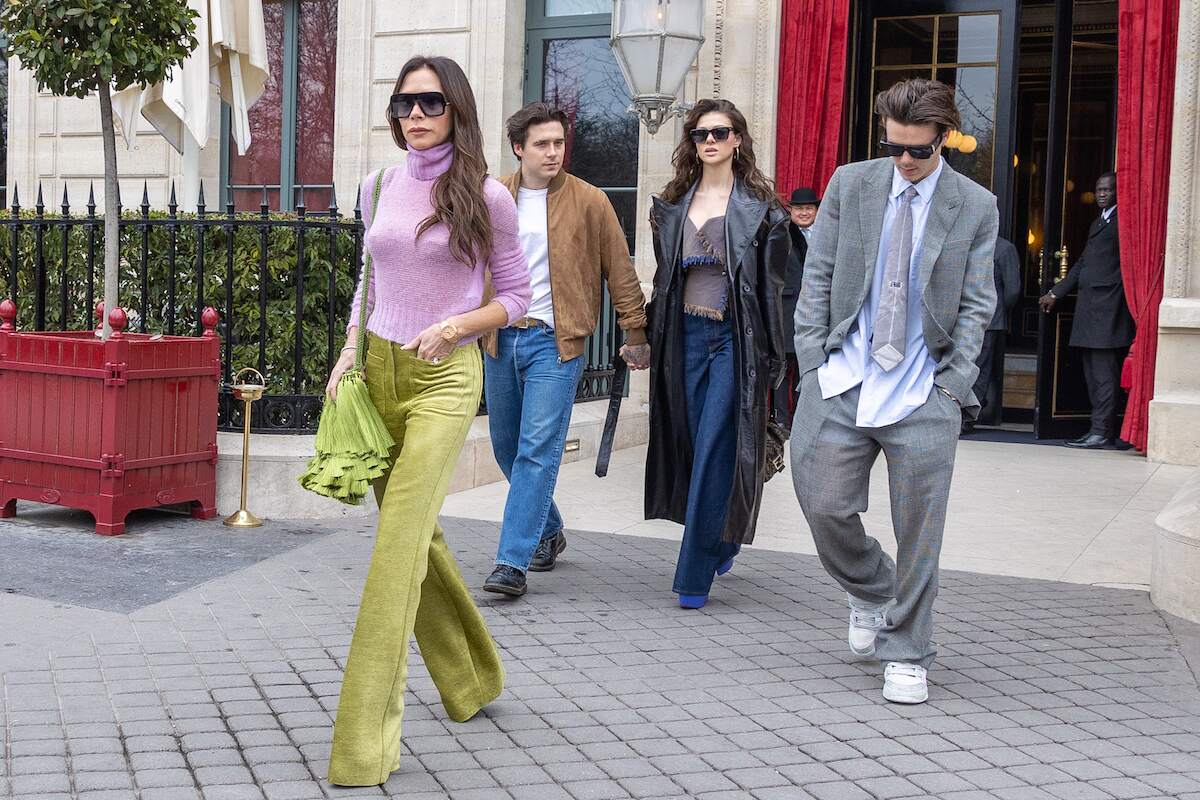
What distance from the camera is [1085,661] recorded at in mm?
4758

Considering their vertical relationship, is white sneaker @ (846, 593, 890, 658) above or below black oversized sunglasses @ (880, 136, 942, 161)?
below

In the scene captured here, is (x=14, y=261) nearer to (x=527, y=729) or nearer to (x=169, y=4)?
(x=169, y=4)

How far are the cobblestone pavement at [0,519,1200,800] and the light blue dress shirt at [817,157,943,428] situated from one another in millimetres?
934

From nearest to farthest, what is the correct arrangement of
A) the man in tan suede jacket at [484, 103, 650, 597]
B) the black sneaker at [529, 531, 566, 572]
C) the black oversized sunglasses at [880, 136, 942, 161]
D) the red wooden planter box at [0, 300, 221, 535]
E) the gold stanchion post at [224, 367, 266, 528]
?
the black oversized sunglasses at [880, 136, 942, 161]
the man in tan suede jacket at [484, 103, 650, 597]
the black sneaker at [529, 531, 566, 572]
the red wooden planter box at [0, 300, 221, 535]
the gold stanchion post at [224, 367, 266, 528]

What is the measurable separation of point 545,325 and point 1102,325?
6158 mm

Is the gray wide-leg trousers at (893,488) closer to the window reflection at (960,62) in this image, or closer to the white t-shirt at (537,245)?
the white t-shirt at (537,245)

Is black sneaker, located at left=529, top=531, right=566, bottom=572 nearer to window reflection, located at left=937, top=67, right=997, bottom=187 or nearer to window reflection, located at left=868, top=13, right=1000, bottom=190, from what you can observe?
window reflection, located at left=868, top=13, right=1000, bottom=190

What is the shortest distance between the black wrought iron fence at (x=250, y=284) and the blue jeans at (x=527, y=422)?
1.85 m

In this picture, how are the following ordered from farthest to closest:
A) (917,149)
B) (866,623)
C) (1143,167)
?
(1143,167) → (866,623) → (917,149)

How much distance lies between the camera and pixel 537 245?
5703 mm

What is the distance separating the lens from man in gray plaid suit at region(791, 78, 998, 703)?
4.19 metres

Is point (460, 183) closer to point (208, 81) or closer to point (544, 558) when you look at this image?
point (544, 558)

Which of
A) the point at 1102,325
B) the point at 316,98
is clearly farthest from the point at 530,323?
the point at 316,98

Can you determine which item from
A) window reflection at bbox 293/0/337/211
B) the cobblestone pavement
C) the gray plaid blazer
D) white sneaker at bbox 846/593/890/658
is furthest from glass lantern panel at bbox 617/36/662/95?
white sneaker at bbox 846/593/890/658
